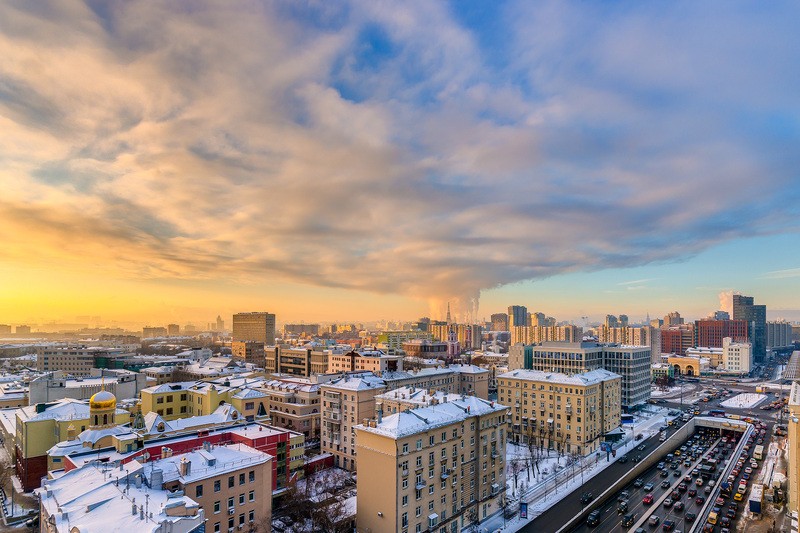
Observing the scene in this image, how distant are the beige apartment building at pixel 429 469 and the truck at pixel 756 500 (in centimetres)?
2606

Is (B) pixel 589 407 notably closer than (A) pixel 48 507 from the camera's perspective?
No

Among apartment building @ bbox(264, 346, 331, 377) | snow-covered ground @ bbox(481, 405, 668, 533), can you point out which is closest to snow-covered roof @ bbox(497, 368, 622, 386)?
snow-covered ground @ bbox(481, 405, 668, 533)

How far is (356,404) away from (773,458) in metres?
61.6

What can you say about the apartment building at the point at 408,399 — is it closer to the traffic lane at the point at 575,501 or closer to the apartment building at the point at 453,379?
the traffic lane at the point at 575,501

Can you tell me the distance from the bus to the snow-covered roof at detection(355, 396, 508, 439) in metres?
44.9

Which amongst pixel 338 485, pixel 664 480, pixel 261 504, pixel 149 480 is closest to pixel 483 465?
pixel 338 485

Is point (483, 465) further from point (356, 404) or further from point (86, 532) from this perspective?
point (86, 532)

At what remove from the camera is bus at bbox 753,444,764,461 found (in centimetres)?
6950

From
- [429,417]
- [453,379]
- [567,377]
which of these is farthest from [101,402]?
[567,377]

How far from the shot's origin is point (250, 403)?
66938 mm

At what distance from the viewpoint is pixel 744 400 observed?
120m

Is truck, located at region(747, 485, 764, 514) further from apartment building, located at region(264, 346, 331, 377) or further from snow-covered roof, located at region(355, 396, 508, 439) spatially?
apartment building, located at region(264, 346, 331, 377)

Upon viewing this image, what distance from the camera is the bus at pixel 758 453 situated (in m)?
69.5

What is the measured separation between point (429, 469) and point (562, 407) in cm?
3976
